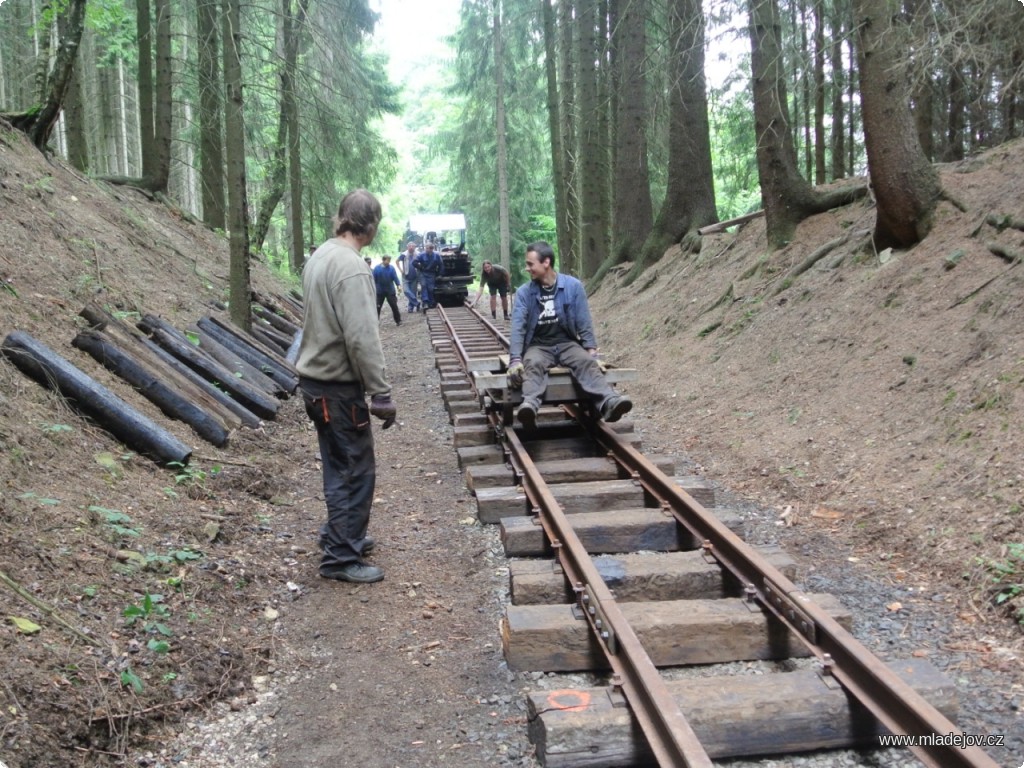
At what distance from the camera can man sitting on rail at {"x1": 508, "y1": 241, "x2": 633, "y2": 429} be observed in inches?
275

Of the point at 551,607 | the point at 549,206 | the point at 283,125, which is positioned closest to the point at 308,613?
the point at 551,607

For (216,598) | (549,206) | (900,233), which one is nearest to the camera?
(216,598)

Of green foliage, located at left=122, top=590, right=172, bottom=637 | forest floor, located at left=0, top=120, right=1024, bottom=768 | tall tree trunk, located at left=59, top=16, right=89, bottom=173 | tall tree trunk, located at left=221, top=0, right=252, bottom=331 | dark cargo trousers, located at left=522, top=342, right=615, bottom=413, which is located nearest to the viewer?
forest floor, located at left=0, top=120, right=1024, bottom=768

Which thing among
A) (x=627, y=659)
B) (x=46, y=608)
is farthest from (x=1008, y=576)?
(x=46, y=608)

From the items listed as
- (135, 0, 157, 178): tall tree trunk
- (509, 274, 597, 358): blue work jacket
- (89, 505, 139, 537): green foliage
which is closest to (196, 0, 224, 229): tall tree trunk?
(135, 0, 157, 178): tall tree trunk

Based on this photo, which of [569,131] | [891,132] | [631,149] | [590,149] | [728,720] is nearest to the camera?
[728,720]

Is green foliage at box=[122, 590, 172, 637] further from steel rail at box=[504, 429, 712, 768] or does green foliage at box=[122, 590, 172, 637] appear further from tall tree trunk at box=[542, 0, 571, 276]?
tall tree trunk at box=[542, 0, 571, 276]

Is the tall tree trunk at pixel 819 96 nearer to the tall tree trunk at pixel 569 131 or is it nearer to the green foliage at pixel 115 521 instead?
the tall tree trunk at pixel 569 131

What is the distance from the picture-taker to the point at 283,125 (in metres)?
18.5

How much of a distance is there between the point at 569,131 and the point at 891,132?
1815cm

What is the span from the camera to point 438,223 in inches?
1291

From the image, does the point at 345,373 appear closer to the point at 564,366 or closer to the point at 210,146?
the point at 564,366

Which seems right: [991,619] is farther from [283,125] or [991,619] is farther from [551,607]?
[283,125]

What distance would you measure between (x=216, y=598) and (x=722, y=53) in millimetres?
16366
